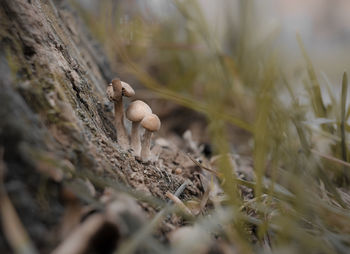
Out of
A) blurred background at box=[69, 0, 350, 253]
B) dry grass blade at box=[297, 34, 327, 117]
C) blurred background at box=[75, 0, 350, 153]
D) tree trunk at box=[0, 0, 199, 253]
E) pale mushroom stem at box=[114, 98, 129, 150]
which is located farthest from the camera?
blurred background at box=[75, 0, 350, 153]

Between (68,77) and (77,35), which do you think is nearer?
(68,77)

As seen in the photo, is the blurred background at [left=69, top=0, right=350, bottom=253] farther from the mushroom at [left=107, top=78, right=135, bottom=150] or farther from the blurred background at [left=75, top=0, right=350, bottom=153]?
the mushroom at [left=107, top=78, right=135, bottom=150]

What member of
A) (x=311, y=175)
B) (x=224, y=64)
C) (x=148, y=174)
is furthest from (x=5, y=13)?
(x=224, y=64)

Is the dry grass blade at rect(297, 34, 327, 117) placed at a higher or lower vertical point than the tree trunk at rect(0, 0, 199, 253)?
lower

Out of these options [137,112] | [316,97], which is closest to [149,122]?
[137,112]

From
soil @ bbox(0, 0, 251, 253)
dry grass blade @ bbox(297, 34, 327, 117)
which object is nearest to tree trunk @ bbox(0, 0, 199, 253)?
soil @ bbox(0, 0, 251, 253)

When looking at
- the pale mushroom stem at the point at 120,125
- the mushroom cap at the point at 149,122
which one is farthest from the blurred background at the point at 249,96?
the pale mushroom stem at the point at 120,125

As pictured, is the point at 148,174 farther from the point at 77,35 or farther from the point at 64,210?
the point at 77,35
